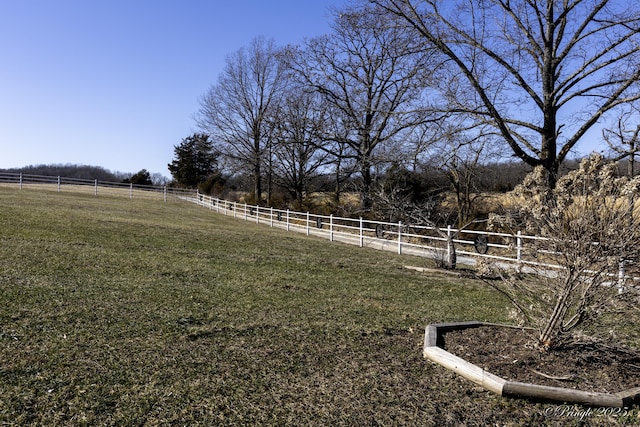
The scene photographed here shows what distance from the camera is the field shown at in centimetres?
340

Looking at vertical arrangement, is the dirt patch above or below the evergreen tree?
below

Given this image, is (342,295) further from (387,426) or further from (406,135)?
(406,135)

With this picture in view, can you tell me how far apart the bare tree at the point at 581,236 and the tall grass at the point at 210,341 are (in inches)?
49.7

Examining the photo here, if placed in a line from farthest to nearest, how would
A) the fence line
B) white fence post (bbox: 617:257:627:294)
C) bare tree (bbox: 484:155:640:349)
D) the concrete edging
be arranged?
the fence line → white fence post (bbox: 617:257:627:294) → bare tree (bbox: 484:155:640:349) → the concrete edging

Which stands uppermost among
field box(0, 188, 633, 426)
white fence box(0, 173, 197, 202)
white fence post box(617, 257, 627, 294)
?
white fence box(0, 173, 197, 202)

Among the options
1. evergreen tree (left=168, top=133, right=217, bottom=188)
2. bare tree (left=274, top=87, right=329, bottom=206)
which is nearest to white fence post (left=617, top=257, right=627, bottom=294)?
bare tree (left=274, top=87, right=329, bottom=206)

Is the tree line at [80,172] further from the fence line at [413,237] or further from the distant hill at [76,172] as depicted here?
the fence line at [413,237]

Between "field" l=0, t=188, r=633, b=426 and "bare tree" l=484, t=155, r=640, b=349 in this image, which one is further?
"bare tree" l=484, t=155, r=640, b=349

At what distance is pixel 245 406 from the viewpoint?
345cm

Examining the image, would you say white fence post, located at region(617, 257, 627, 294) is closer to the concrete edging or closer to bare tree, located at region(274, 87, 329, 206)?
the concrete edging

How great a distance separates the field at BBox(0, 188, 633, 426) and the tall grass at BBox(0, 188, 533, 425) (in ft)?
0.05

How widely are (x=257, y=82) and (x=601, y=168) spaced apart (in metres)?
39.1

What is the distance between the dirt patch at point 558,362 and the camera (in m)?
3.94

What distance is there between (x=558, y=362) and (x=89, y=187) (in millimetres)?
52504
